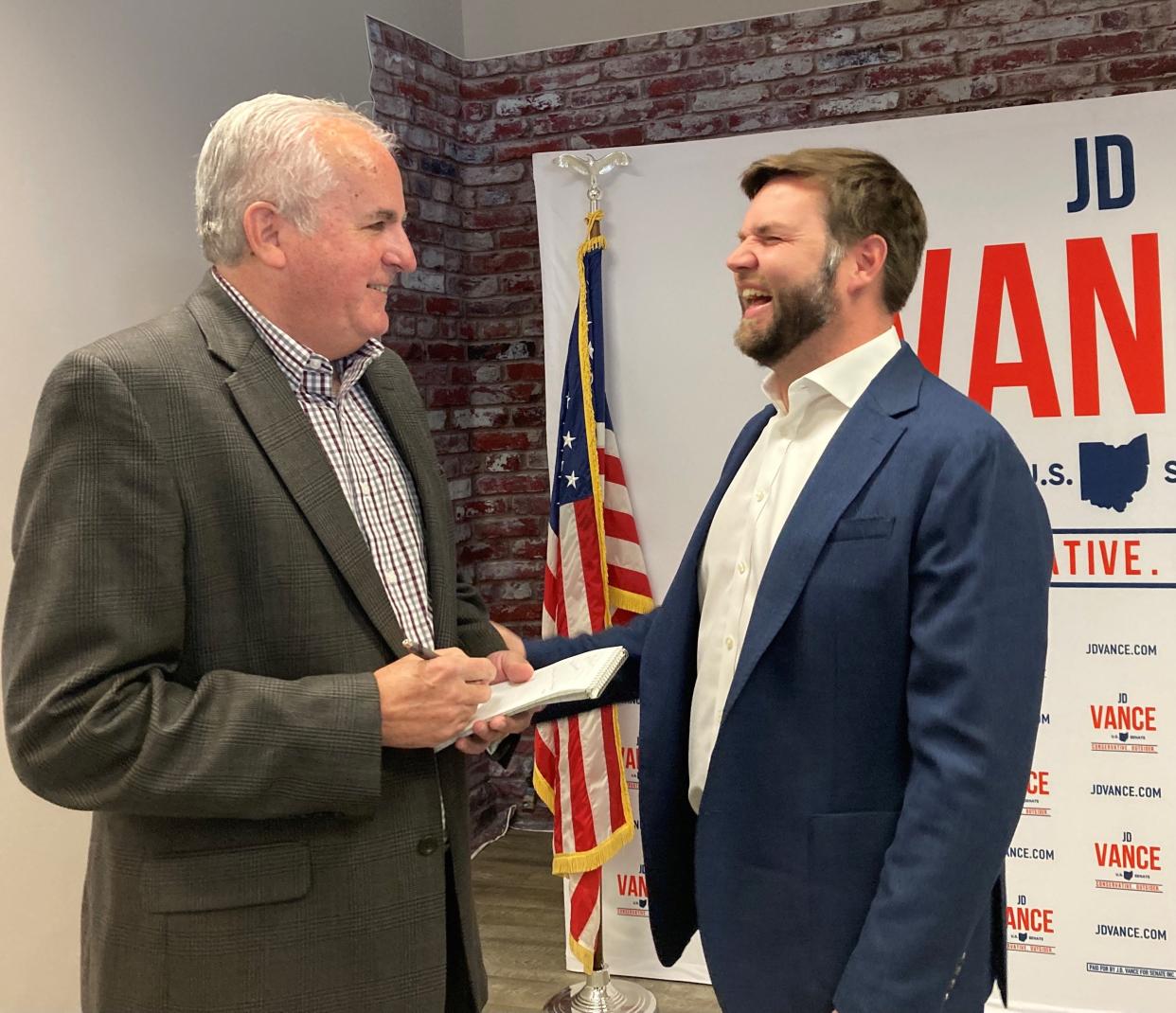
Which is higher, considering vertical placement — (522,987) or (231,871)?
(231,871)

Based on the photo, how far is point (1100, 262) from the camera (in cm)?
273

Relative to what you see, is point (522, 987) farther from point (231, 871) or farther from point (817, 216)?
point (817, 216)

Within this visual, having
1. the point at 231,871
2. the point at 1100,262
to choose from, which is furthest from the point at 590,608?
the point at 231,871

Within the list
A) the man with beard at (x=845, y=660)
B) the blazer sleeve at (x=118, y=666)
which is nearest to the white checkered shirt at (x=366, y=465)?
the blazer sleeve at (x=118, y=666)

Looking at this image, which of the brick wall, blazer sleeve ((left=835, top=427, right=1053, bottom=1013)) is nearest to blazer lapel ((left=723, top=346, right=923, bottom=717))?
blazer sleeve ((left=835, top=427, right=1053, bottom=1013))

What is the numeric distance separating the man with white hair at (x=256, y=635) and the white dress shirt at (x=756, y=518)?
343mm

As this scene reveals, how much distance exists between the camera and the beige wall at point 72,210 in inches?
96.0

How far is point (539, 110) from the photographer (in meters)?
4.21

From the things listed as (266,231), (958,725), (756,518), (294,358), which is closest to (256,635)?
(294,358)

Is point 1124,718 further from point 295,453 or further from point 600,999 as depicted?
point 295,453

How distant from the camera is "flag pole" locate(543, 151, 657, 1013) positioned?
2982 millimetres

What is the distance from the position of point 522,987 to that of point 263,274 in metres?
2.28

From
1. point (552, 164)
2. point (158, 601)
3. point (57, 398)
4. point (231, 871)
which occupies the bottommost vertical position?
point (231, 871)

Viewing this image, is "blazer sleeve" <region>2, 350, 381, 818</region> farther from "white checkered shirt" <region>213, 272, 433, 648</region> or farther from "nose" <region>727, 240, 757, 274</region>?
"nose" <region>727, 240, 757, 274</region>
